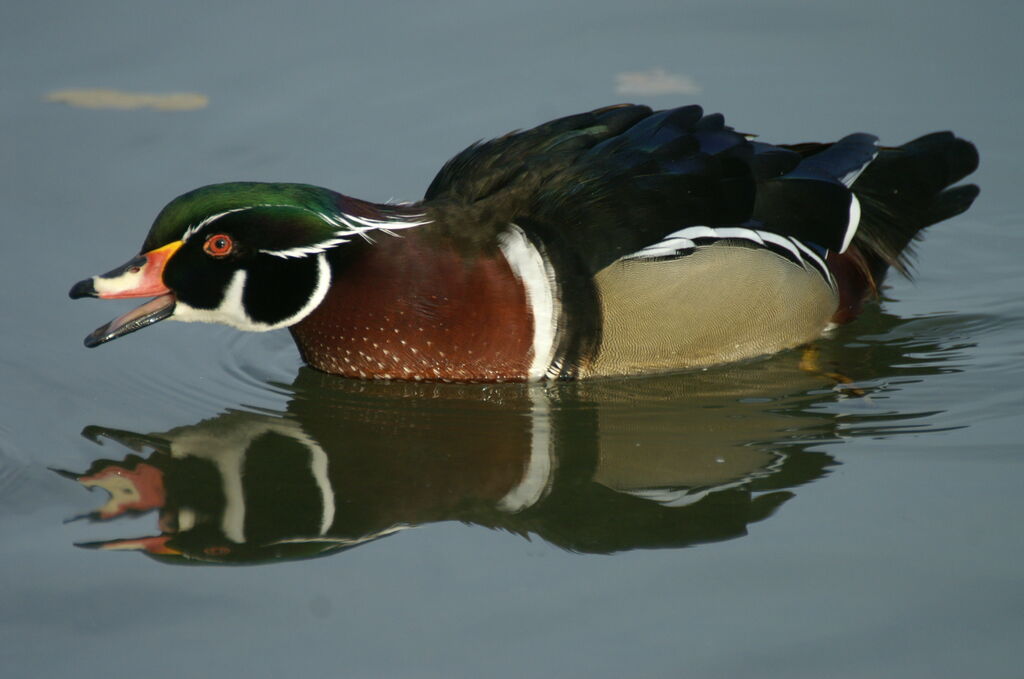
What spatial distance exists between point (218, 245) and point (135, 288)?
0.38 metres

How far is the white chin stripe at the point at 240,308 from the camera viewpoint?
5848 mm

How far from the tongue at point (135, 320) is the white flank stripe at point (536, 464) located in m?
1.61

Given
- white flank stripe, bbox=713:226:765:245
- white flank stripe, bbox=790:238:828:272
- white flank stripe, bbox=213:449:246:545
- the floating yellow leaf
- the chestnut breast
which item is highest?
Result: the floating yellow leaf

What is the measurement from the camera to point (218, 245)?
18.7ft

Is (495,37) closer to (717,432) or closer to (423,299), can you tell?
(423,299)

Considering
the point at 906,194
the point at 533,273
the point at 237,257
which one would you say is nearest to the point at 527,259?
the point at 533,273

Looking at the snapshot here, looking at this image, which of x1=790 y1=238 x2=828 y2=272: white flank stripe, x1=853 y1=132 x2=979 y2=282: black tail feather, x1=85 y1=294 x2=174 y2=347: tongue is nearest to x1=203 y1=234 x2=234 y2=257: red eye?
x1=85 y1=294 x2=174 y2=347: tongue

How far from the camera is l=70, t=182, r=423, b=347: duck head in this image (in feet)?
18.5

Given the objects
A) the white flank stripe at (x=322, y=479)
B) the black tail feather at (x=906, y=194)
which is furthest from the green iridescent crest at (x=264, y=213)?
the black tail feather at (x=906, y=194)

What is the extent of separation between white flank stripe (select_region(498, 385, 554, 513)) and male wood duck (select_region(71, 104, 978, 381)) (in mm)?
157

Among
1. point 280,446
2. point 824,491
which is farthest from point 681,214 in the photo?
point 280,446

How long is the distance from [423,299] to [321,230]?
52 centimetres

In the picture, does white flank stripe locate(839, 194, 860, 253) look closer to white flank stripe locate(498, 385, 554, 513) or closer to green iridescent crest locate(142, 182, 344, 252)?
white flank stripe locate(498, 385, 554, 513)

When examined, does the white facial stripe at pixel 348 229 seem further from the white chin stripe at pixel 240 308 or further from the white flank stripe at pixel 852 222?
the white flank stripe at pixel 852 222
